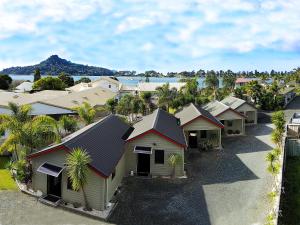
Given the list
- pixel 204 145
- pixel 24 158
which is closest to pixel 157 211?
pixel 24 158

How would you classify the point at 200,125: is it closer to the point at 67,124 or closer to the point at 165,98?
the point at 67,124

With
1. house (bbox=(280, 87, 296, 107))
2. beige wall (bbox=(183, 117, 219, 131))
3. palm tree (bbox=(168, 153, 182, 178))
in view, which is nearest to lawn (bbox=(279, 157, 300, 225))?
palm tree (bbox=(168, 153, 182, 178))

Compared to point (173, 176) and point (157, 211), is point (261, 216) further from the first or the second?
point (173, 176)

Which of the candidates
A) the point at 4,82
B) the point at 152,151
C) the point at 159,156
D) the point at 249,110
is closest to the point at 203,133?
the point at 159,156

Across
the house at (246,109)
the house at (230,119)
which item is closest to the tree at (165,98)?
the house at (246,109)

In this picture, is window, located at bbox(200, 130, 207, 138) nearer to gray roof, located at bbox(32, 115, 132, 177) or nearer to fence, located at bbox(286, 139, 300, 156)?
fence, located at bbox(286, 139, 300, 156)

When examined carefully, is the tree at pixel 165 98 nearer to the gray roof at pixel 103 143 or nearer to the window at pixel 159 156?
the gray roof at pixel 103 143
